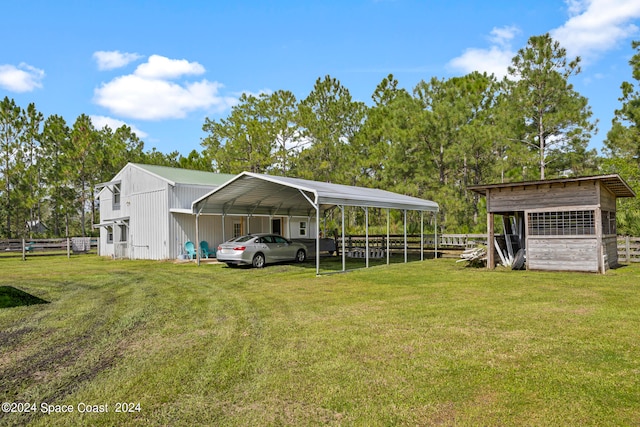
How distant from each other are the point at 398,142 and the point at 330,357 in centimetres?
2771

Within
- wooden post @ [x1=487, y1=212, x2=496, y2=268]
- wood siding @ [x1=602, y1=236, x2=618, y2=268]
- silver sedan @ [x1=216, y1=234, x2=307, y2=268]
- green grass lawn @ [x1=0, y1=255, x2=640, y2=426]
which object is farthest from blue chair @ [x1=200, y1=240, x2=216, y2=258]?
wood siding @ [x1=602, y1=236, x2=618, y2=268]

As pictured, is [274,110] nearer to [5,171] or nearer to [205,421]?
[5,171]

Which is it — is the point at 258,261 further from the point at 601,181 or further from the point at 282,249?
the point at 601,181

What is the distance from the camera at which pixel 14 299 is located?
A: 930 centimetres

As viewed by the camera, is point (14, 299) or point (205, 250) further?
point (205, 250)

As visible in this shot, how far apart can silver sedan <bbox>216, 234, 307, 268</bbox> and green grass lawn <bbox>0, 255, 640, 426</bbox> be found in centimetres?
567

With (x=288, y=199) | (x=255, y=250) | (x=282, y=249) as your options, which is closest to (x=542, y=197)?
(x=282, y=249)

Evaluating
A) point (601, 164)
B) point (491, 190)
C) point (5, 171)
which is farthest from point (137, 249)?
point (601, 164)

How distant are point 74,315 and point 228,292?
11.4 feet

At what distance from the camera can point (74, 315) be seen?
8.02m

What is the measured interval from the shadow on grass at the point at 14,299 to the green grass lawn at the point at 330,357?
66 mm

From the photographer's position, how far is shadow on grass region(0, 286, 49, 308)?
9.03 meters

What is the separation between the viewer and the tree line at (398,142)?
2675 centimetres

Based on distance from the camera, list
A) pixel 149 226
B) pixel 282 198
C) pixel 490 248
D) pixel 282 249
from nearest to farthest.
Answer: pixel 490 248 → pixel 282 249 → pixel 282 198 → pixel 149 226
